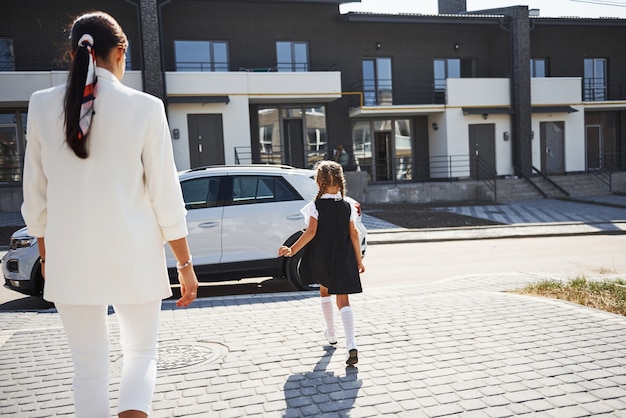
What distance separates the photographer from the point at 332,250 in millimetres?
4691

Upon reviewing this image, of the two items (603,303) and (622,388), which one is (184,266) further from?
(603,303)

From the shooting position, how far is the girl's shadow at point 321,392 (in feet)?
11.5

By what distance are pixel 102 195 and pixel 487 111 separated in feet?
82.0

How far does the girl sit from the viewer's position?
4.61m

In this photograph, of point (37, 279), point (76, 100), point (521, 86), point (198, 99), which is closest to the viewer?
point (76, 100)

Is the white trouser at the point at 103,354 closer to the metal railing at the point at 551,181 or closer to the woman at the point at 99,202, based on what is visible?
the woman at the point at 99,202

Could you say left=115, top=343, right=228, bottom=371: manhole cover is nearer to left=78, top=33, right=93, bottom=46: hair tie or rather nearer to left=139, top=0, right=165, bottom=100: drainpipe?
left=78, top=33, right=93, bottom=46: hair tie

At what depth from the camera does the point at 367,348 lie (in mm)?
4672

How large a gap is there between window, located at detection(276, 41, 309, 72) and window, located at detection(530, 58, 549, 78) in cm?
1179

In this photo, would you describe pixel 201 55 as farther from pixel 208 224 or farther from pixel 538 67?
pixel 208 224

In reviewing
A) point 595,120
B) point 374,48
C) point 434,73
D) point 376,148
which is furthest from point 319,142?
point 595,120

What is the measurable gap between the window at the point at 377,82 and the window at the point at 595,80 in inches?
434

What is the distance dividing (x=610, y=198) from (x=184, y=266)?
24.3m

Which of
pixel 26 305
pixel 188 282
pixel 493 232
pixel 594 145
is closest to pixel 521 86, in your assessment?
pixel 594 145
